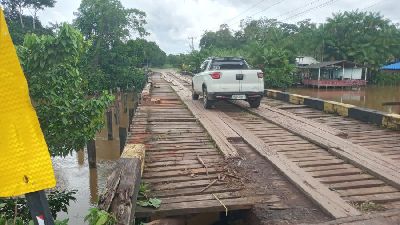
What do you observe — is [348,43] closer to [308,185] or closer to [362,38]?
[362,38]

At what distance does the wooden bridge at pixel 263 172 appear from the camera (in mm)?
3744

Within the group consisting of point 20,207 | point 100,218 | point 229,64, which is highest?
point 229,64

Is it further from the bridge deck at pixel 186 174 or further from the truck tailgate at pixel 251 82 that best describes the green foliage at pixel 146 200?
the truck tailgate at pixel 251 82

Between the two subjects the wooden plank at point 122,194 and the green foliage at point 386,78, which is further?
the green foliage at point 386,78

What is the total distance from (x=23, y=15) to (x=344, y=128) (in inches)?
1970

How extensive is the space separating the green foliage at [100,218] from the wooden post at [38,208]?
1761 mm

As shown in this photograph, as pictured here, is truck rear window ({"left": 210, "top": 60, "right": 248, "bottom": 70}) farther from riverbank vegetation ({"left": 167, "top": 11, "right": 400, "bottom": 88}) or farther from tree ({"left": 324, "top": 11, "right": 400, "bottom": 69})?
tree ({"left": 324, "top": 11, "right": 400, "bottom": 69})

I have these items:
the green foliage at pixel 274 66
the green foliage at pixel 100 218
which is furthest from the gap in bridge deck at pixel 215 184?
the green foliage at pixel 274 66

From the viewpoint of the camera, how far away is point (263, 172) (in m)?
5.09

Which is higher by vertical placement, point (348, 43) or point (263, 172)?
point (348, 43)

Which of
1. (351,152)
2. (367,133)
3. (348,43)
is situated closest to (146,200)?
(351,152)

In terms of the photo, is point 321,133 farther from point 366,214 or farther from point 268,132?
point 366,214

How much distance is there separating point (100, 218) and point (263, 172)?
2.87 meters

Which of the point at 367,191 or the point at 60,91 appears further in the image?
the point at 60,91
